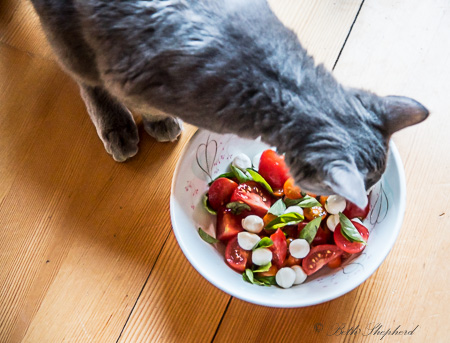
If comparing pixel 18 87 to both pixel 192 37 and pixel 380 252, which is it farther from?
pixel 380 252

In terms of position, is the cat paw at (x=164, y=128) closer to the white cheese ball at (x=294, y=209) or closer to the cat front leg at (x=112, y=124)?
the cat front leg at (x=112, y=124)

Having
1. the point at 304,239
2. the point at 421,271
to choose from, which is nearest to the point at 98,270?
the point at 304,239

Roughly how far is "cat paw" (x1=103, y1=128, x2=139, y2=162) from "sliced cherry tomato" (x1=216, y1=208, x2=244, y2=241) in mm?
265

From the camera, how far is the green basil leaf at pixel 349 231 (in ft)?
2.47

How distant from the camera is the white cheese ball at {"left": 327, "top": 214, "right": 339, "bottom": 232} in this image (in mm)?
803

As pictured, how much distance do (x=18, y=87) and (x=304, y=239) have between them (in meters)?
0.78

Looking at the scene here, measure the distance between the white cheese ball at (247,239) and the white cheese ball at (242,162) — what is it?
151 millimetres

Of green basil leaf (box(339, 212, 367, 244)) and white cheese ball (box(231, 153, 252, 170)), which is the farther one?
white cheese ball (box(231, 153, 252, 170))

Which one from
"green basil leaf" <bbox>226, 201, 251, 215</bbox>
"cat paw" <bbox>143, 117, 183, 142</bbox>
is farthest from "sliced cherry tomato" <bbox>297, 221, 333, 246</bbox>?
"cat paw" <bbox>143, 117, 183, 142</bbox>

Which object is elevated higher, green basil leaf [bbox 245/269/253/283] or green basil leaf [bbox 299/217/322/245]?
green basil leaf [bbox 299/217/322/245]

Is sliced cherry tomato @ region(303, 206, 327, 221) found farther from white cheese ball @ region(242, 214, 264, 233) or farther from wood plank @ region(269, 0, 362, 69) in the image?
wood plank @ region(269, 0, 362, 69)

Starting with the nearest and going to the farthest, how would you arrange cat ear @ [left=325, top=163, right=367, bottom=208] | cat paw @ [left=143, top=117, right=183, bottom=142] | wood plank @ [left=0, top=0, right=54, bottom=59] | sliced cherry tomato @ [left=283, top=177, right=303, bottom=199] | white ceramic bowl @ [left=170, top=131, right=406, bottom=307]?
cat ear @ [left=325, top=163, right=367, bottom=208], white ceramic bowl @ [left=170, top=131, right=406, bottom=307], sliced cherry tomato @ [left=283, top=177, right=303, bottom=199], cat paw @ [left=143, top=117, right=183, bottom=142], wood plank @ [left=0, top=0, right=54, bottom=59]

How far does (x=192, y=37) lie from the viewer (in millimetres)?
615

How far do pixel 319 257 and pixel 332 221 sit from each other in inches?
2.9
